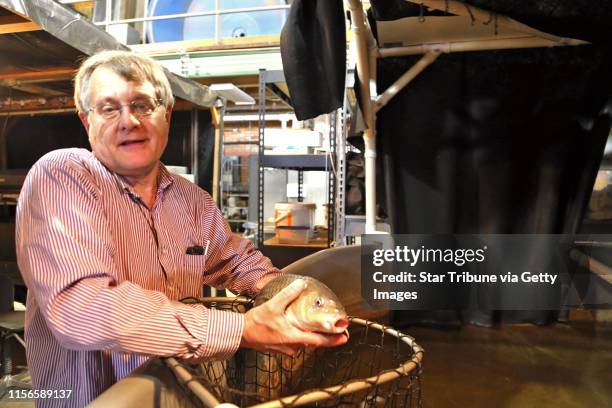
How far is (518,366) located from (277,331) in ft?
3.92

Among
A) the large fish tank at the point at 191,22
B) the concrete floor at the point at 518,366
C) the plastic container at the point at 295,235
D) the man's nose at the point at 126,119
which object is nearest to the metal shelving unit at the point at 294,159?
the plastic container at the point at 295,235

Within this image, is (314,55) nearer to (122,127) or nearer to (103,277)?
(122,127)

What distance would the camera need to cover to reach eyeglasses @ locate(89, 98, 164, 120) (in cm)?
74

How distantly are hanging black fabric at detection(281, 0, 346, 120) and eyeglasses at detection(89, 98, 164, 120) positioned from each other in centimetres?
43

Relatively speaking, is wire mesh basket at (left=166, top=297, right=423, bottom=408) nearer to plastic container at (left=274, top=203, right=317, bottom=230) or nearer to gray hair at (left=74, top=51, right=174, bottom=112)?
gray hair at (left=74, top=51, right=174, bottom=112)

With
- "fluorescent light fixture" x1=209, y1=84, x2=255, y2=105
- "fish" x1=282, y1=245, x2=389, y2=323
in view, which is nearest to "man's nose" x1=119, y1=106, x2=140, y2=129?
"fish" x1=282, y1=245, x2=389, y2=323

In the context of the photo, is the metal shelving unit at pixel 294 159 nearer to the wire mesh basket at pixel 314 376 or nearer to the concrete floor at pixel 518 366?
the concrete floor at pixel 518 366

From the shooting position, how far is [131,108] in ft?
2.46

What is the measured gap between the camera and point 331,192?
2367 millimetres

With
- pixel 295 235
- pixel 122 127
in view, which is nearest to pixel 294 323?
pixel 122 127

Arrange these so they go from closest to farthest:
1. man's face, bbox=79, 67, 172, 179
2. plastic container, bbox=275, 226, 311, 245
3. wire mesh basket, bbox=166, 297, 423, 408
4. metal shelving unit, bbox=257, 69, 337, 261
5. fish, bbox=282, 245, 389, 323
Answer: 1. wire mesh basket, bbox=166, 297, 423, 408
2. man's face, bbox=79, 67, 172, 179
3. fish, bbox=282, 245, 389, 323
4. metal shelving unit, bbox=257, 69, 337, 261
5. plastic container, bbox=275, 226, 311, 245

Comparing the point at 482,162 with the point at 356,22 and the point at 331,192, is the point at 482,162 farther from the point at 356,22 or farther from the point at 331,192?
the point at 331,192

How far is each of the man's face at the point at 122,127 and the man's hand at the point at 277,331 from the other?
39 centimetres

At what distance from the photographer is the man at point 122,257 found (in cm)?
56
